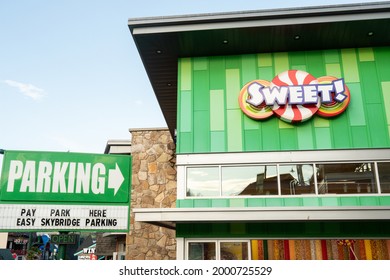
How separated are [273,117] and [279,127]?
43 centimetres

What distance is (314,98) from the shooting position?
13.0 metres

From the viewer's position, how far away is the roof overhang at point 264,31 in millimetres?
12641

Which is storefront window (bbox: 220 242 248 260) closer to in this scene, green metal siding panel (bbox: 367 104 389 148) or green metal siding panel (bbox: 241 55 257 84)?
green metal siding panel (bbox: 367 104 389 148)

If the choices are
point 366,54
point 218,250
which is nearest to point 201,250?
point 218,250

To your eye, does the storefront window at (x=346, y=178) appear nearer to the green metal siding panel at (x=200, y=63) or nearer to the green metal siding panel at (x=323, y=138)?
the green metal siding panel at (x=323, y=138)

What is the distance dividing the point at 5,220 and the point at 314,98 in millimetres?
11101

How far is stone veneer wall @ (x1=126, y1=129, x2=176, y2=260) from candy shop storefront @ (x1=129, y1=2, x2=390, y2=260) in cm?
902

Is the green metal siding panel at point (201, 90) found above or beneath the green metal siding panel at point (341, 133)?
above

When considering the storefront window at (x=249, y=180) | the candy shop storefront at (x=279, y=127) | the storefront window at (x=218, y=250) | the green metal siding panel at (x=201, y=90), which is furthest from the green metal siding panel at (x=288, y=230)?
the green metal siding panel at (x=201, y=90)

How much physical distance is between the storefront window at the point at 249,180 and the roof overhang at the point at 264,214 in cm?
139

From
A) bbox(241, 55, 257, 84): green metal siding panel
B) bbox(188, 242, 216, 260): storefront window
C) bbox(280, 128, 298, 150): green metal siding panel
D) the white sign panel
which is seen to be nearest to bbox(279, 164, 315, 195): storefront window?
bbox(280, 128, 298, 150): green metal siding panel

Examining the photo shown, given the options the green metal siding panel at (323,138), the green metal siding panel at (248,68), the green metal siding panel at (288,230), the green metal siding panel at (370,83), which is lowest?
the green metal siding panel at (288,230)

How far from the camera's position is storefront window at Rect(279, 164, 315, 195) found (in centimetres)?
1243
